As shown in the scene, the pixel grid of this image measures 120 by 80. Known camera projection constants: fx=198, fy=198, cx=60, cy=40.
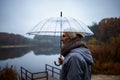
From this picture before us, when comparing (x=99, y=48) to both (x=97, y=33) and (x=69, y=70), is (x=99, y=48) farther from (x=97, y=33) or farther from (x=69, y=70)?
(x=69, y=70)

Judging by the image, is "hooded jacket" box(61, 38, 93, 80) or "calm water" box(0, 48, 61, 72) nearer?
"hooded jacket" box(61, 38, 93, 80)


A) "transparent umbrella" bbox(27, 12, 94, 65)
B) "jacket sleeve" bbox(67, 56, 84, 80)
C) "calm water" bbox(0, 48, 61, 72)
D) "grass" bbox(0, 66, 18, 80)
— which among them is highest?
"transparent umbrella" bbox(27, 12, 94, 65)

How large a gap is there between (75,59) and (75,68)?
0.06 m

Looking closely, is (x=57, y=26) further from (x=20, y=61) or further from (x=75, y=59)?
Answer: (x=20, y=61)

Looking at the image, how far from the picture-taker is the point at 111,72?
22.7ft

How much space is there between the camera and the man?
125 cm

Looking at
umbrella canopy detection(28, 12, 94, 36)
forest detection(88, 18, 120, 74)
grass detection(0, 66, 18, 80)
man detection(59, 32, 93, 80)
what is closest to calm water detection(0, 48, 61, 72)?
grass detection(0, 66, 18, 80)

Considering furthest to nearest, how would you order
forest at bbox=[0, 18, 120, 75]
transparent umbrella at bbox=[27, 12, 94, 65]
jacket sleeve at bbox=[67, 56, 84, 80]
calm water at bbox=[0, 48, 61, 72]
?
calm water at bbox=[0, 48, 61, 72], forest at bbox=[0, 18, 120, 75], transparent umbrella at bbox=[27, 12, 94, 65], jacket sleeve at bbox=[67, 56, 84, 80]

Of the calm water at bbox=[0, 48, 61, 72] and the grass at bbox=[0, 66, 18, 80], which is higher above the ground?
the grass at bbox=[0, 66, 18, 80]

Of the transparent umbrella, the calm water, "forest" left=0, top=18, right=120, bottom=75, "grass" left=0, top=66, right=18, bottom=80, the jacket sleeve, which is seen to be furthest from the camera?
the calm water

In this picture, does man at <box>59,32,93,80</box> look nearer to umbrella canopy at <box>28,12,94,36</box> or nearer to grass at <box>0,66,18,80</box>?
umbrella canopy at <box>28,12,94,36</box>

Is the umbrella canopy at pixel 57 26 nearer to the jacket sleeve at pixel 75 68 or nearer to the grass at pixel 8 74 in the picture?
the jacket sleeve at pixel 75 68

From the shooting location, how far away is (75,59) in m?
1.27

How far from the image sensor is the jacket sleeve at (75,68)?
1.23m
